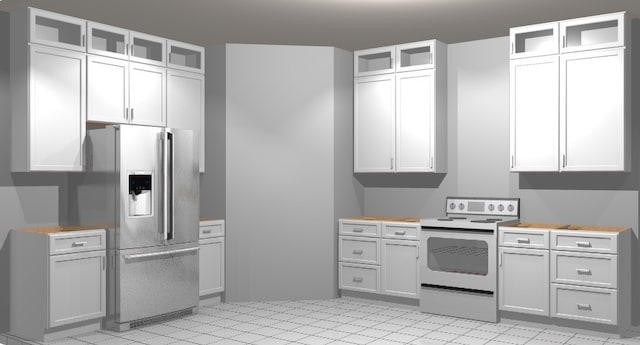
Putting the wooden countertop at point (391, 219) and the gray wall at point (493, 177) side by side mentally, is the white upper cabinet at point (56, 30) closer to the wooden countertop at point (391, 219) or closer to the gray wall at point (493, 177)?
the wooden countertop at point (391, 219)

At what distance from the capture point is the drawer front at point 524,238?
5.01 meters

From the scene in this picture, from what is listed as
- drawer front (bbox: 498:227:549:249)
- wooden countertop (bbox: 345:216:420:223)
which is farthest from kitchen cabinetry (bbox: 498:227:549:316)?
wooden countertop (bbox: 345:216:420:223)

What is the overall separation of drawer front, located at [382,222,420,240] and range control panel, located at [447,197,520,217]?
0.51 metres

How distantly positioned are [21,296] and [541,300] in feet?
13.9

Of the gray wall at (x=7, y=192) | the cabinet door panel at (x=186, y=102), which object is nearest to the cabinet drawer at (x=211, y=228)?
the cabinet door panel at (x=186, y=102)

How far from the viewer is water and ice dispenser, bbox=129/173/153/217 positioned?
497cm

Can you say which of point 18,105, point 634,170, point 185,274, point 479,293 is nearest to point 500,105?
point 634,170

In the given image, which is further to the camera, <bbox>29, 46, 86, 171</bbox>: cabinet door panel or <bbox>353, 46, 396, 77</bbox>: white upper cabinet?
<bbox>353, 46, 396, 77</bbox>: white upper cabinet

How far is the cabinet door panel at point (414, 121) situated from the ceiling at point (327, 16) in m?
0.60

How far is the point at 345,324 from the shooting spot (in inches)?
205

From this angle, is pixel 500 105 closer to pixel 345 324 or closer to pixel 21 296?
pixel 345 324

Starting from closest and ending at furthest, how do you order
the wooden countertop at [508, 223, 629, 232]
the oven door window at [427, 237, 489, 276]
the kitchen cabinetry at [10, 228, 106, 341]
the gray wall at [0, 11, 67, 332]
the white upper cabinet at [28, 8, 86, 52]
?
1. the kitchen cabinetry at [10, 228, 106, 341]
2. the white upper cabinet at [28, 8, 86, 52]
3. the gray wall at [0, 11, 67, 332]
4. the wooden countertop at [508, 223, 629, 232]
5. the oven door window at [427, 237, 489, 276]

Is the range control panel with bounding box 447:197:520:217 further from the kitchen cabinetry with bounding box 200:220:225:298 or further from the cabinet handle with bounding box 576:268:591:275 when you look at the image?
the kitchen cabinetry with bounding box 200:220:225:298

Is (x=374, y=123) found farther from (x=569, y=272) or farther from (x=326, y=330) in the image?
(x=569, y=272)
